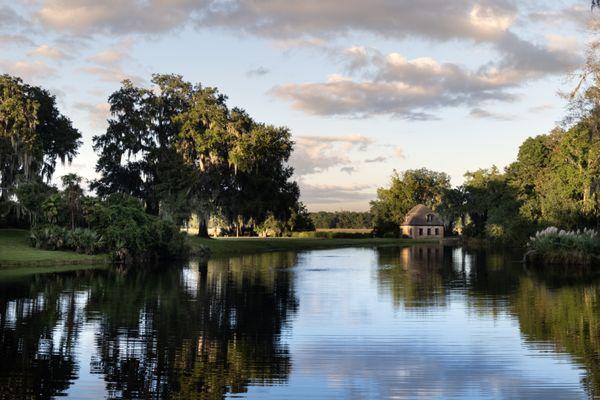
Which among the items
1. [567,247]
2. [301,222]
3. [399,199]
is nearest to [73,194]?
[567,247]

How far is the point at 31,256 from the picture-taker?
40188 millimetres

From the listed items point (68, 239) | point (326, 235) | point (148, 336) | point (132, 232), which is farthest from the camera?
point (326, 235)

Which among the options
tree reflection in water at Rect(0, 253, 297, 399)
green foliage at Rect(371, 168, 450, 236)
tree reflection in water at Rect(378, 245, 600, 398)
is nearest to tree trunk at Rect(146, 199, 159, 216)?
tree reflection in water at Rect(378, 245, 600, 398)

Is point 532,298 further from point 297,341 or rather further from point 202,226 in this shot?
point 202,226

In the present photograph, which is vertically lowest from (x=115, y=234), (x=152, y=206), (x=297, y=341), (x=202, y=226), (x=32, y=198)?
(x=297, y=341)

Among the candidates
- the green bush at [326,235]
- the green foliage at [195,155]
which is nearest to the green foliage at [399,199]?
the green bush at [326,235]

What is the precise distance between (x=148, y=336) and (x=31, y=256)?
28.4 metres

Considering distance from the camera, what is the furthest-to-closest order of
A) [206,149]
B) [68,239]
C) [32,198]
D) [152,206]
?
[152,206] < [206,149] < [32,198] < [68,239]

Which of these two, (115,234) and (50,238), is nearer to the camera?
(115,234)

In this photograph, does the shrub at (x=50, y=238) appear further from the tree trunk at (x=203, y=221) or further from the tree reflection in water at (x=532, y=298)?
the tree trunk at (x=203, y=221)

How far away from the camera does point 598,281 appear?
29.8 m

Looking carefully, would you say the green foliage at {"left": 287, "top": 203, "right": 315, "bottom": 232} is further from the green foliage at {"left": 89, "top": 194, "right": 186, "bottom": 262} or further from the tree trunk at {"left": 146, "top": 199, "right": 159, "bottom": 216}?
the green foliage at {"left": 89, "top": 194, "right": 186, "bottom": 262}

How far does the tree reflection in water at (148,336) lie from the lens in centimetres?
1055

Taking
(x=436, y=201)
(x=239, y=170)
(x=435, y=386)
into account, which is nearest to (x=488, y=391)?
(x=435, y=386)
